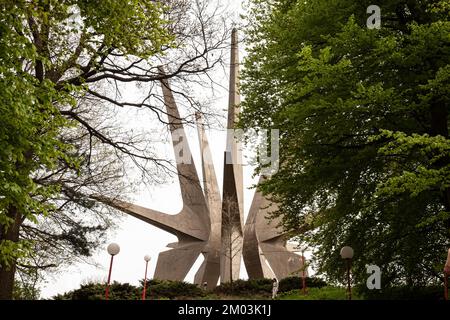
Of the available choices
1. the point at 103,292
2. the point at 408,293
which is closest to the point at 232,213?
the point at 103,292

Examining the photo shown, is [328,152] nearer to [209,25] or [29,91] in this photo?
[209,25]

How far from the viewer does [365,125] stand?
1031cm

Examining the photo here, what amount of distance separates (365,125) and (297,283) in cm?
1027

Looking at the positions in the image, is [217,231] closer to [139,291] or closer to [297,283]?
[297,283]

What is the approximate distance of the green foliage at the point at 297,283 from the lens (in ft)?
61.0

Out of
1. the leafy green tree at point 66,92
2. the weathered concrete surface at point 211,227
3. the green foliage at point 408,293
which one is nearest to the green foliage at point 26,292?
the leafy green tree at point 66,92

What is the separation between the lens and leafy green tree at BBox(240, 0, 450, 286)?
9.16m

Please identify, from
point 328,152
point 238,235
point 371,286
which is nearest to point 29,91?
point 328,152

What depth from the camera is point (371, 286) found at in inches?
433

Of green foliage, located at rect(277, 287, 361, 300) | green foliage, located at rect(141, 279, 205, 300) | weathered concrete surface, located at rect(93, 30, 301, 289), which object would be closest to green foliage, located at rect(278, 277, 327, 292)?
green foliage, located at rect(277, 287, 361, 300)

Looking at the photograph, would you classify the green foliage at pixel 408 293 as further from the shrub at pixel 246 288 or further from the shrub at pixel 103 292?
the shrub at pixel 103 292

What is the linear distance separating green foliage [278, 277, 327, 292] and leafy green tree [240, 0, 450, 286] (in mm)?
6597

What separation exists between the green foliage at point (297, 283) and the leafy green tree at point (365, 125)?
260 inches
